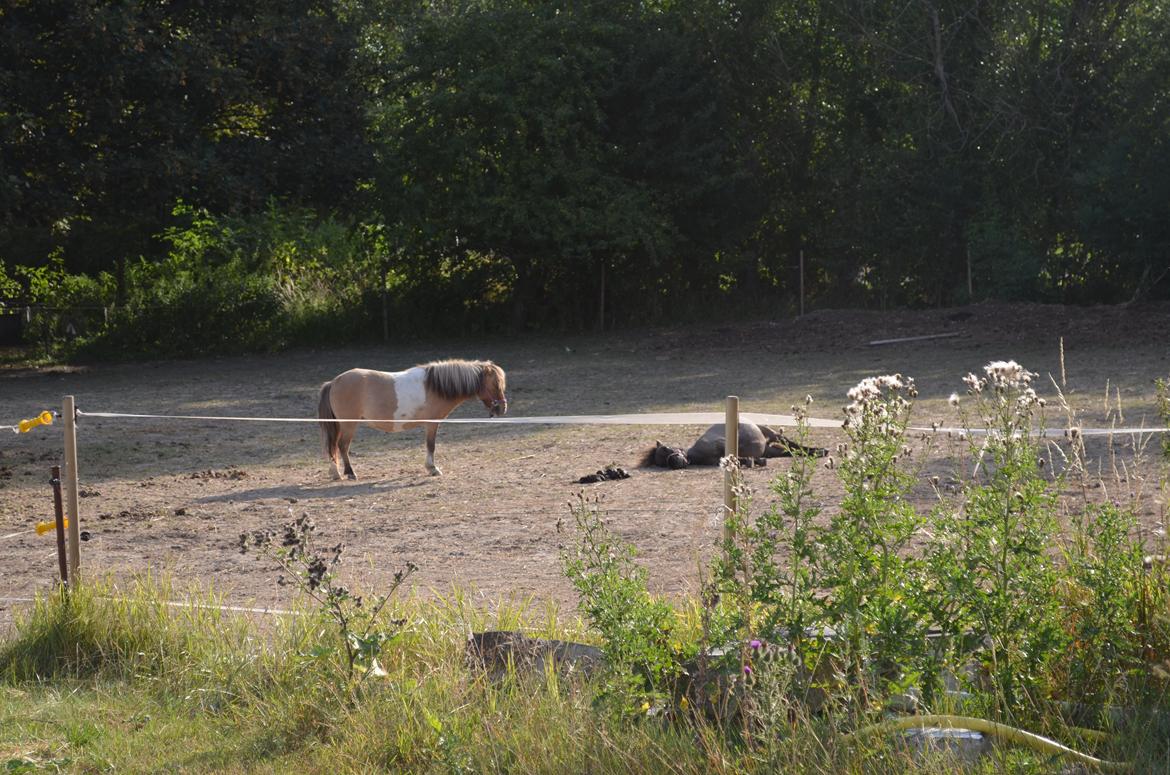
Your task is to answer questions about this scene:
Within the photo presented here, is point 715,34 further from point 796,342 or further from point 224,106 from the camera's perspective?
point 224,106

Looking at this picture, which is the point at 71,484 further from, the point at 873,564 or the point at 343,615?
the point at 873,564

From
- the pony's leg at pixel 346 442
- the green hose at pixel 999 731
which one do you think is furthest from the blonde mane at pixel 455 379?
the green hose at pixel 999 731

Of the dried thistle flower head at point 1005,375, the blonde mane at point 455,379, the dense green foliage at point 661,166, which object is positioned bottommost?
the blonde mane at point 455,379

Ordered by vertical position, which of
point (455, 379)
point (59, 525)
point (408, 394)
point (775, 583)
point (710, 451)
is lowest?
point (710, 451)

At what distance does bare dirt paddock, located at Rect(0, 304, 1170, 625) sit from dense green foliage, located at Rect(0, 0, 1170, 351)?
6.10 feet

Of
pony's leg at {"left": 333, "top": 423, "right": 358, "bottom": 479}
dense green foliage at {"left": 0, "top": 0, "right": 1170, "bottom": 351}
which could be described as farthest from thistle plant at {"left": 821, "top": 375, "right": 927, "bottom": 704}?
dense green foliage at {"left": 0, "top": 0, "right": 1170, "bottom": 351}

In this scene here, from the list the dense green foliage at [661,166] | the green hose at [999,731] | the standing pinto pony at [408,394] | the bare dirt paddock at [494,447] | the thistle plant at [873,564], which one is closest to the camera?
the green hose at [999,731]

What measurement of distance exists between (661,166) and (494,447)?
45.2ft

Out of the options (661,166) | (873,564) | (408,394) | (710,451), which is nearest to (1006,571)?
(873,564)

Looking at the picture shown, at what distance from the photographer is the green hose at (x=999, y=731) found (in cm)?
332

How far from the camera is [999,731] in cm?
339

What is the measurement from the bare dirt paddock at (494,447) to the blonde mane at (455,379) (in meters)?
0.70

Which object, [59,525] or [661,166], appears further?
[661,166]

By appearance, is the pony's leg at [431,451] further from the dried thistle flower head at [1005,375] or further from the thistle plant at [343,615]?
the dried thistle flower head at [1005,375]
